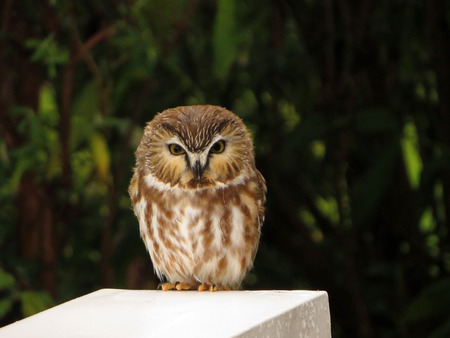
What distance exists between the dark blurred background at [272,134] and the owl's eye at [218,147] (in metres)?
1.12

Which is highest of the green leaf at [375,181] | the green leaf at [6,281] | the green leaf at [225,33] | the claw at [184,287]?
the green leaf at [225,33]

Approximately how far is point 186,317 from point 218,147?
3.09 feet

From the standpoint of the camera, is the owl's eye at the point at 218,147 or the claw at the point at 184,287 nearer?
the owl's eye at the point at 218,147

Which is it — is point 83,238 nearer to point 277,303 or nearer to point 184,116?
point 184,116

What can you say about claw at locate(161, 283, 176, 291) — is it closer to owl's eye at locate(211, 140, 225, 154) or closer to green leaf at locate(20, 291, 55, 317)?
owl's eye at locate(211, 140, 225, 154)

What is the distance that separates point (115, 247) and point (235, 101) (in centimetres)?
83

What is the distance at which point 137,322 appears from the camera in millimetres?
1896

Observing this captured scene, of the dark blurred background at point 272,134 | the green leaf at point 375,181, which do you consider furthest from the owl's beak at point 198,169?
the green leaf at point 375,181

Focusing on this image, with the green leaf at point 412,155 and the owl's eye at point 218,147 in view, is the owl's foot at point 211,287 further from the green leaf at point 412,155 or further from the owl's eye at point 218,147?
the green leaf at point 412,155

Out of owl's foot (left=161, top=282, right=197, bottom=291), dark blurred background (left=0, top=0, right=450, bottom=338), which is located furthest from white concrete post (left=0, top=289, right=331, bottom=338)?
dark blurred background (left=0, top=0, right=450, bottom=338)

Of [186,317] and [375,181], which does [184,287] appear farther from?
[375,181]

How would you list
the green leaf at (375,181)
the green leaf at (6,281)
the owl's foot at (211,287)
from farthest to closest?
1. the green leaf at (375,181)
2. the green leaf at (6,281)
3. the owl's foot at (211,287)

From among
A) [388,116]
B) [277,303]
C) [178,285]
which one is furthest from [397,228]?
[277,303]

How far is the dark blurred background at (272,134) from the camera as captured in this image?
4035 millimetres
